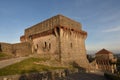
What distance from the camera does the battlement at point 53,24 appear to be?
18922 mm

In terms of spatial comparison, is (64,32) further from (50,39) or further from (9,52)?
(9,52)

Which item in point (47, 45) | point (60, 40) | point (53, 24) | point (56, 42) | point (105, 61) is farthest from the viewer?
point (105, 61)

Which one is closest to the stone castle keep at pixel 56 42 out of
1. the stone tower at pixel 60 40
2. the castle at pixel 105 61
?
the stone tower at pixel 60 40

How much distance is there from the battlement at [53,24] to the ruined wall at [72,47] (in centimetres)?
132

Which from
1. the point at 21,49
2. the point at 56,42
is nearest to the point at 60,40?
the point at 56,42

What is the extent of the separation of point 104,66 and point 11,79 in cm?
2975

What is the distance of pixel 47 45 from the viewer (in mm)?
20172

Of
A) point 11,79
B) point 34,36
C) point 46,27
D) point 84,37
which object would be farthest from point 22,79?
point 84,37

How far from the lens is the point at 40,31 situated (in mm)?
22109

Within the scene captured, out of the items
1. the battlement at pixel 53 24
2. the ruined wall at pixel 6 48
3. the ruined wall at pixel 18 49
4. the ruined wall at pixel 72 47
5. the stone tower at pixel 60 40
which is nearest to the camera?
the stone tower at pixel 60 40

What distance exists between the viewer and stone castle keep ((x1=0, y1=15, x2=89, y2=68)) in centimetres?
1830

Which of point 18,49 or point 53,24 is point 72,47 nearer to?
point 53,24

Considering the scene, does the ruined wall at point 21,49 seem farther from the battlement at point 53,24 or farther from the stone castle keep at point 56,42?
the battlement at point 53,24

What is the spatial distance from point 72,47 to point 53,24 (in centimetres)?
482
